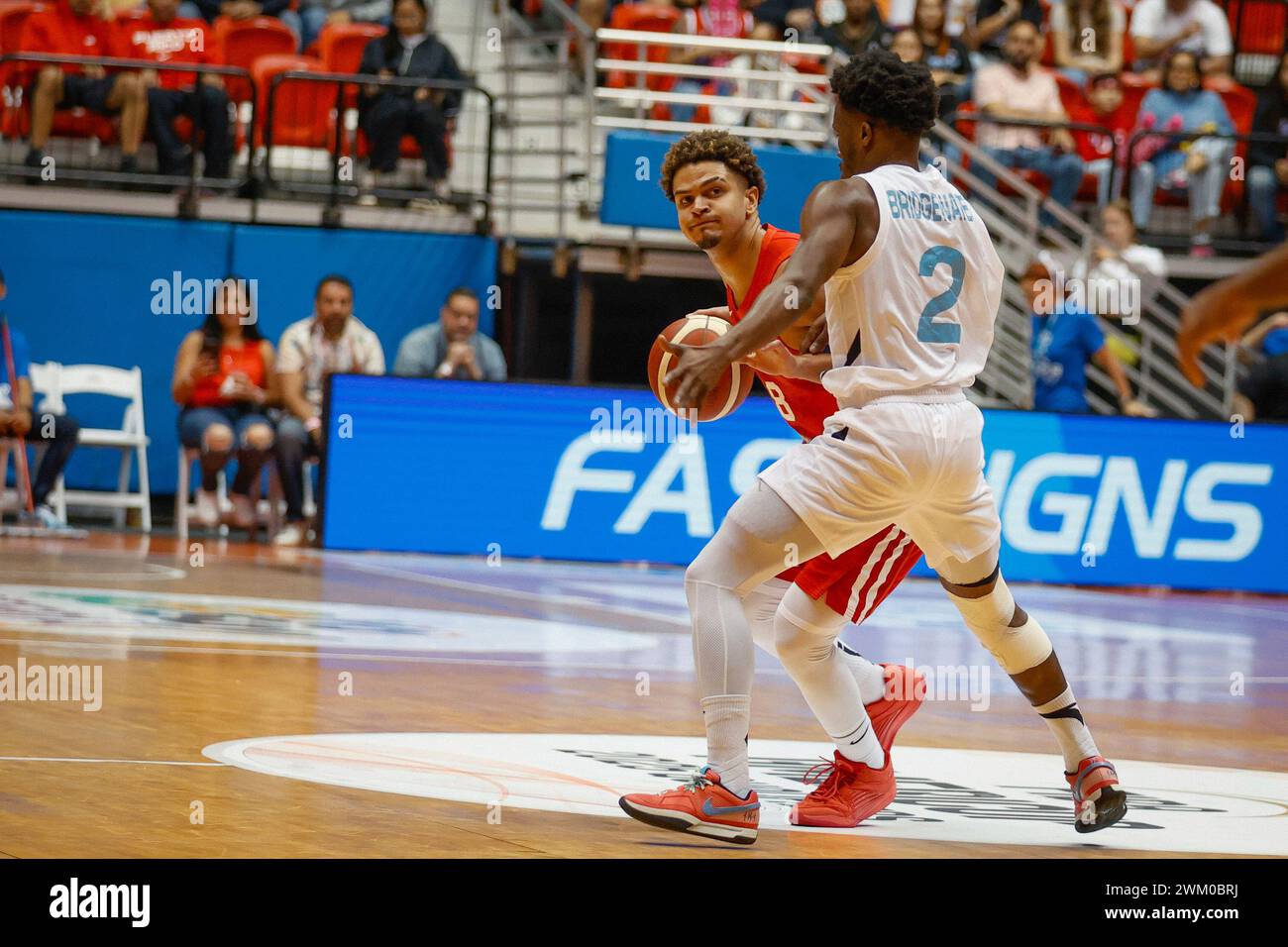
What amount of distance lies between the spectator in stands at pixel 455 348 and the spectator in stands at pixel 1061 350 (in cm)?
427

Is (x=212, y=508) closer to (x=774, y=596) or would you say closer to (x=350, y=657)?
(x=350, y=657)

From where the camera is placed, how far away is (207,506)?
14.7 m

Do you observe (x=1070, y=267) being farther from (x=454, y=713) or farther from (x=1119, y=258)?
(x=454, y=713)

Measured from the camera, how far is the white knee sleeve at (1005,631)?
5.20 meters

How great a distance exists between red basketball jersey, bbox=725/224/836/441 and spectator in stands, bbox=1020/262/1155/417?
924 cm

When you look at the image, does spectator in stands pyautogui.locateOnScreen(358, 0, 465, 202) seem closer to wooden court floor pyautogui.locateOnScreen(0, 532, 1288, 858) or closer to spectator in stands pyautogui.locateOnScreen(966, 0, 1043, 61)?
wooden court floor pyautogui.locateOnScreen(0, 532, 1288, 858)

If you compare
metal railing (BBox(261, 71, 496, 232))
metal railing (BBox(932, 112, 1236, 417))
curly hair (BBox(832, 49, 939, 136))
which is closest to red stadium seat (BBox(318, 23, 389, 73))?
metal railing (BBox(261, 71, 496, 232))

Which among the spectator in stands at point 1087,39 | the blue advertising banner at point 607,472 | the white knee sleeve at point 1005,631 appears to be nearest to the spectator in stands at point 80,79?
the blue advertising banner at point 607,472

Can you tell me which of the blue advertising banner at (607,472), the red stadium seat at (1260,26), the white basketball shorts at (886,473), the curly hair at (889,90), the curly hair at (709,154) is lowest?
the blue advertising banner at (607,472)

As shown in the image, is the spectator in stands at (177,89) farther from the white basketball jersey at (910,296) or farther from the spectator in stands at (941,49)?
the white basketball jersey at (910,296)

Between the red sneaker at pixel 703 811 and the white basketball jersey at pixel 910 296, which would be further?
the white basketball jersey at pixel 910 296

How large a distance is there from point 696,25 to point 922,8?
7.22 ft
